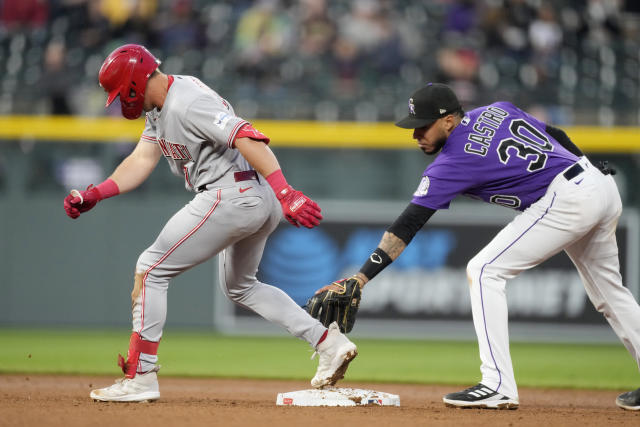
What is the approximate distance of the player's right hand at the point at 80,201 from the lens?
A: 465 cm

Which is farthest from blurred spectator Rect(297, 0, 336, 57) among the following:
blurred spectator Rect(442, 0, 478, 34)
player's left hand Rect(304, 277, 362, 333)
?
player's left hand Rect(304, 277, 362, 333)

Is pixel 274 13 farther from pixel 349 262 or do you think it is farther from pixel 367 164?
pixel 349 262

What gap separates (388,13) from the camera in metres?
12.3

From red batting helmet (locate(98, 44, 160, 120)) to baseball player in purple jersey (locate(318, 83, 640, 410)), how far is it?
4.51 ft

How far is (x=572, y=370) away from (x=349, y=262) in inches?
132

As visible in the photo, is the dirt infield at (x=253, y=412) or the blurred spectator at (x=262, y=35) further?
the blurred spectator at (x=262, y=35)

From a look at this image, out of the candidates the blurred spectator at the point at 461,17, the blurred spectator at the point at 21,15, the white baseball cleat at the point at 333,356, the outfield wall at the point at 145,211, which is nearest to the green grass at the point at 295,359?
the outfield wall at the point at 145,211

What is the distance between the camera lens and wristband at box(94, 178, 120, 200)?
187 inches

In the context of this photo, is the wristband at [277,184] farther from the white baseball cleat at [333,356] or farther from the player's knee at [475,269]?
the player's knee at [475,269]

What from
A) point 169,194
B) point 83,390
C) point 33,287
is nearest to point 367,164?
point 169,194

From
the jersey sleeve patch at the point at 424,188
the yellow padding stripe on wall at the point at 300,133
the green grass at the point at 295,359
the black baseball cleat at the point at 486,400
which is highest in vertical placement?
the yellow padding stripe on wall at the point at 300,133

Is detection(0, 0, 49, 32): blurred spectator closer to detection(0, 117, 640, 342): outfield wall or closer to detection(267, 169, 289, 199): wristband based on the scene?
detection(0, 117, 640, 342): outfield wall

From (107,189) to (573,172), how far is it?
2.49 meters

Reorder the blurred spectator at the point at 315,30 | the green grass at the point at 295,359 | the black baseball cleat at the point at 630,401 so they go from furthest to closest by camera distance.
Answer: the blurred spectator at the point at 315,30, the green grass at the point at 295,359, the black baseball cleat at the point at 630,401
